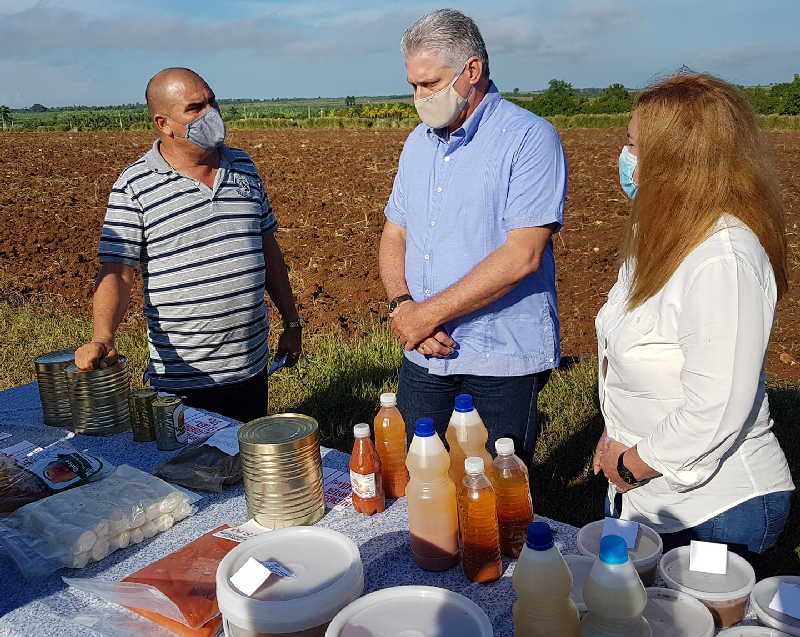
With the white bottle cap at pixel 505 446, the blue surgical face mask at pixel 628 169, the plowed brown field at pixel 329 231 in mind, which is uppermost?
the blue surgical face mask at pixel 628 169

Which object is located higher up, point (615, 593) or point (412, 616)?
point (615, 593)

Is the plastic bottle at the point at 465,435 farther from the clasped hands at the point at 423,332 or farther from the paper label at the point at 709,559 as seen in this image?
the clasped hands at the point at 423,332

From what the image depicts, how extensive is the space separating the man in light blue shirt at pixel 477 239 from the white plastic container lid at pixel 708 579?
Answer: 4.12ft

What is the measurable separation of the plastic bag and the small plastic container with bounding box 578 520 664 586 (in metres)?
1.20

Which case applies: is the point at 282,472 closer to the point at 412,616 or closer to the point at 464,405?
the point at 464,405

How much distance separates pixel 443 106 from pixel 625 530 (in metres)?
1.77

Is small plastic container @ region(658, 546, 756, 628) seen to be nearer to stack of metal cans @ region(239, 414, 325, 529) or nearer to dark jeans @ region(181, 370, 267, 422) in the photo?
stack of metal cans @ region(239, 414, 325, 529)

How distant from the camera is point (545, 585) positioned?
136 cm

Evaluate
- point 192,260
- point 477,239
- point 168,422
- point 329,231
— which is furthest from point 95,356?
point 329,231

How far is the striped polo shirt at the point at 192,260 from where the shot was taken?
3.15 metres

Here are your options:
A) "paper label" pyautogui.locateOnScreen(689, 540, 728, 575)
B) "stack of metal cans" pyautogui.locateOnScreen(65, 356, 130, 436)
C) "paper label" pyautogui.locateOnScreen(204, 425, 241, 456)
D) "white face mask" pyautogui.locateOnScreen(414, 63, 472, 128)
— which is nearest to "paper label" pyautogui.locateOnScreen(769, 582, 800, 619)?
"paper label" pyautogui.locateOnScreen(689, 540, 728, 575)

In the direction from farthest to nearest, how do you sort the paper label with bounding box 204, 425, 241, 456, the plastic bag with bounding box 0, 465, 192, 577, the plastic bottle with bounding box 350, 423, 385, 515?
the paper label with bounding box 204, 425, 241, 456 → the plastic bottle with bounding box 350, 423, 385, 515 → the plastic bag with bounding box 0, 465, 192, 577

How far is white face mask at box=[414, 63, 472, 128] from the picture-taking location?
9.03 feet

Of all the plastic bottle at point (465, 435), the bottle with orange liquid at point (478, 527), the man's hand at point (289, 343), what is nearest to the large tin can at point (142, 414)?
the man's hand at point (289, 343)
